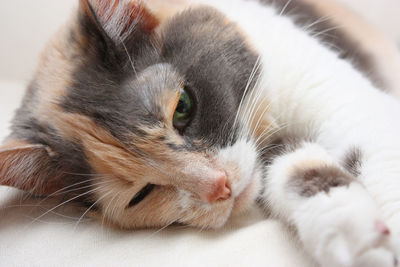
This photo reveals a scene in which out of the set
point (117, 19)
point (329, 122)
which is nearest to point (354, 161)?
point (329, 122)

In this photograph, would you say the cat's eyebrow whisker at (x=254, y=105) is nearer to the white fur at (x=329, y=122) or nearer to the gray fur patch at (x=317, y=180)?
the white fur at (x=329, y=122)

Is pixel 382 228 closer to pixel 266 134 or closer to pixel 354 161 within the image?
pixel 354 161

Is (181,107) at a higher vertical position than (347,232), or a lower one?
lower

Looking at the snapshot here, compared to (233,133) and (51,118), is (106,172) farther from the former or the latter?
(233,133)

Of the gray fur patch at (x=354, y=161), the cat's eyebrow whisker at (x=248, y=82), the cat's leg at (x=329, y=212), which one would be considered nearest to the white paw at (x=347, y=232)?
the cat's leg at (x=329, y=212)

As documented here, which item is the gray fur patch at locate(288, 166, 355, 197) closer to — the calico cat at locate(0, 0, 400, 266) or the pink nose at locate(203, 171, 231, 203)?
the calico cat at locate(0, 0, 400, 266)

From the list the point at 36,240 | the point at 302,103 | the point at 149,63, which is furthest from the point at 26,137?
the point at 302,103
